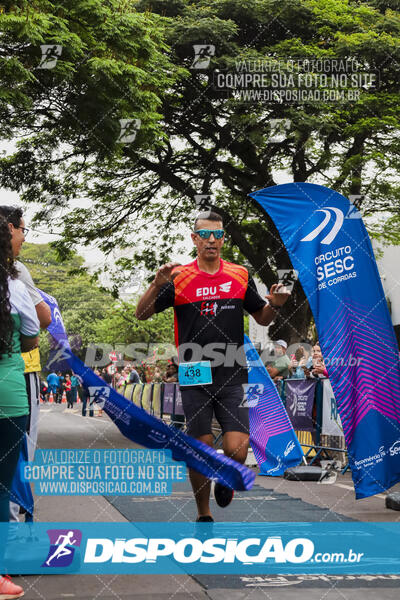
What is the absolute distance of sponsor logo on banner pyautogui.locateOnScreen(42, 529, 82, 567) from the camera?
14.9ft

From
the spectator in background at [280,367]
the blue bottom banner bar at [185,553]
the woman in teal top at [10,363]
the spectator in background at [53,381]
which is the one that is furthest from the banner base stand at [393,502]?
the spectator in background at [53,381]

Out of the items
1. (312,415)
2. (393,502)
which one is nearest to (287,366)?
(312,415)

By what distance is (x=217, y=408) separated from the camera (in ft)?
17.7

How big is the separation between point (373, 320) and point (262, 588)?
3.35m

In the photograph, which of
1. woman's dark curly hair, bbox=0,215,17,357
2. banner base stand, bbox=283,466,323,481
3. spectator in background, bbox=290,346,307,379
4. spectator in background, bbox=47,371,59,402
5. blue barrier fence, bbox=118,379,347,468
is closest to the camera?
woman's dark curly hair, bbox=0,215,17,357

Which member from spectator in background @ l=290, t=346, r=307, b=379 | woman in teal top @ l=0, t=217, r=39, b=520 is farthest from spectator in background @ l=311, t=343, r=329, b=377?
woman in teal top @ l=0, t=217, r=39, b=520

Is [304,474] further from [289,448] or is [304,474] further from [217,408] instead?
[217,408]

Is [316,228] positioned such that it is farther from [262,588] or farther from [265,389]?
[262,588]

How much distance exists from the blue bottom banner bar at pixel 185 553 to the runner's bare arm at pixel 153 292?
1.42 metres

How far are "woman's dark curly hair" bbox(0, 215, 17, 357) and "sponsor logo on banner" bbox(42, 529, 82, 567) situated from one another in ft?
4.59

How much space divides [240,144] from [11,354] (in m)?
17.8

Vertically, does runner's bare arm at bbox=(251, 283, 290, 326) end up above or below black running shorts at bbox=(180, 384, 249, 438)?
above

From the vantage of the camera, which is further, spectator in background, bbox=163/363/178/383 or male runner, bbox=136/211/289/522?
spectator in background, bbox=163/363/178/383

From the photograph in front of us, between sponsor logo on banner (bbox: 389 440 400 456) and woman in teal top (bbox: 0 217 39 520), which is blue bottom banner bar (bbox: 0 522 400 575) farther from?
sponsor logo on banner (bbox: 389 440 400 456)
